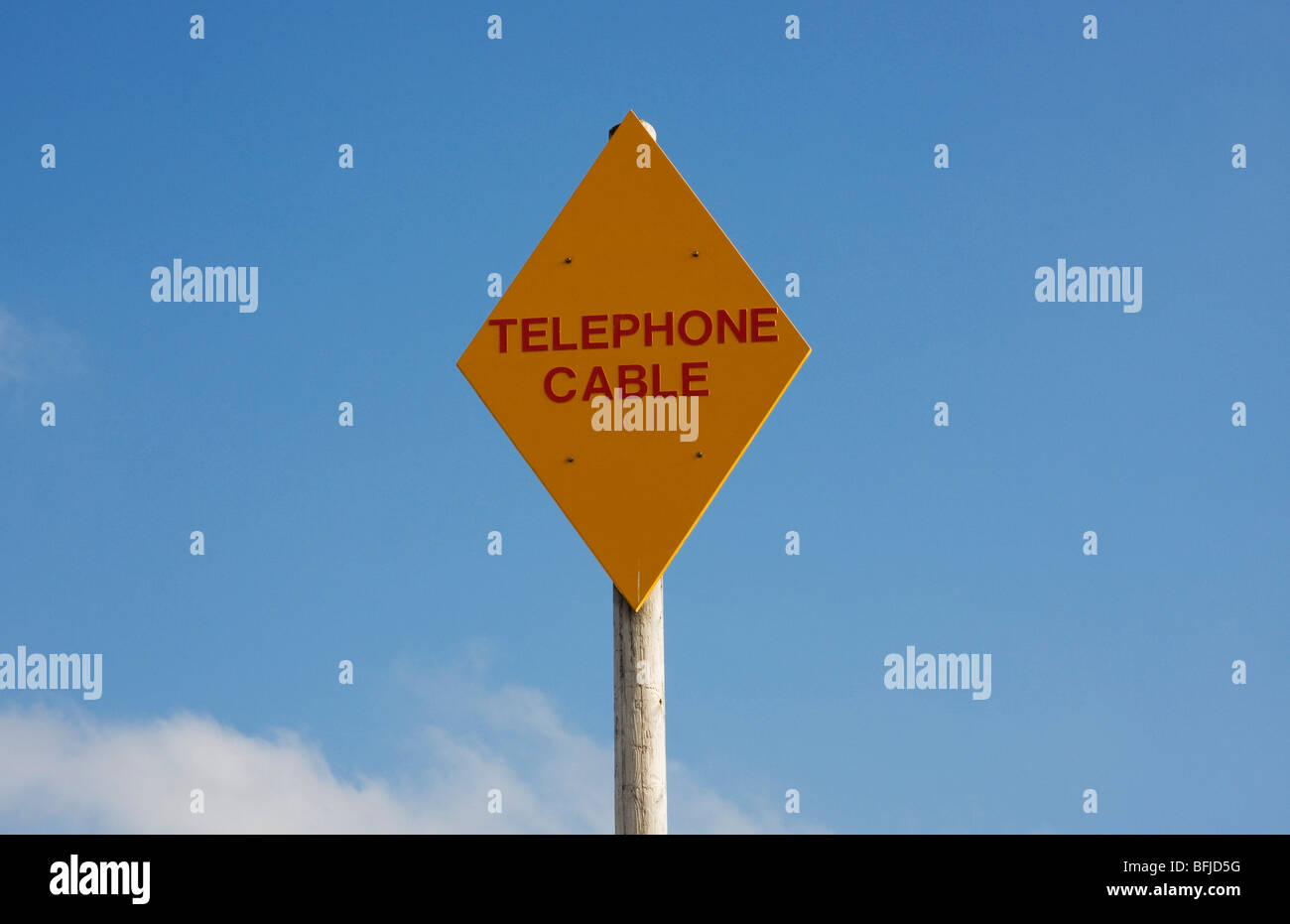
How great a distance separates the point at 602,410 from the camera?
15.1 feet

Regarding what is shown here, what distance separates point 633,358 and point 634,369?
1.8 inches

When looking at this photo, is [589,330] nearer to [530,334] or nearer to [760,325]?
[530,334]

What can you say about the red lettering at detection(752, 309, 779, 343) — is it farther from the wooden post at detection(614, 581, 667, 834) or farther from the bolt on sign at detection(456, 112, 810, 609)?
the wooden post at detection(614, 581, 667, 834)

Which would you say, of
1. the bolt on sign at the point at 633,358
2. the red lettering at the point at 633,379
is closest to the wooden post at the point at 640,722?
the bolt on sign at the point at 633,358

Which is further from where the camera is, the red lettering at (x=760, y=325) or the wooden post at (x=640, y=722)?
the red lettering at (x=760, y=325)

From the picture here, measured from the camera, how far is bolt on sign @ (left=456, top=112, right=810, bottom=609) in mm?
4488

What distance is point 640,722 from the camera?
14.0ft

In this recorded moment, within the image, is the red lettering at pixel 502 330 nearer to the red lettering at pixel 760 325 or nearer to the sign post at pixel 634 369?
the sign post at pixel 634 369

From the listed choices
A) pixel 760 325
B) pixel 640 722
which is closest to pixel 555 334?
pixel 760 325

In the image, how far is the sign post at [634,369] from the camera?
4.45 meters
